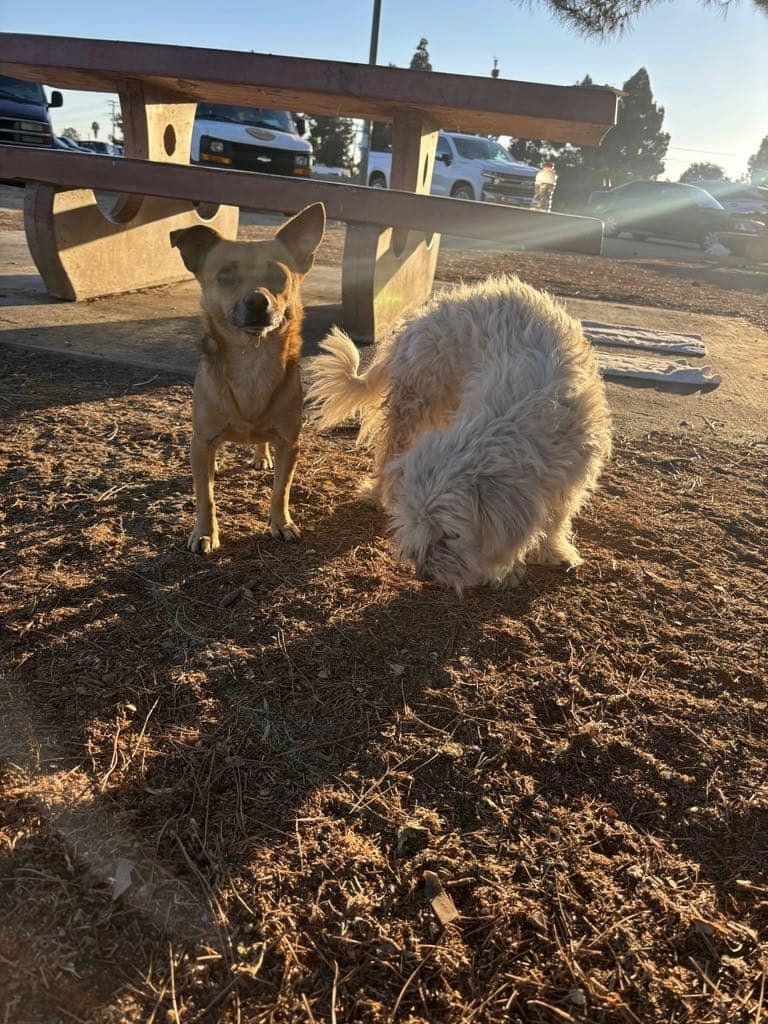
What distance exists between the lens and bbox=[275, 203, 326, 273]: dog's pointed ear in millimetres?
3348

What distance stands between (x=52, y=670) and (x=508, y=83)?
4.97 metres

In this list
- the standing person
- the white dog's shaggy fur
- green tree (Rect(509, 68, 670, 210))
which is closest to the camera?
the white dog's shaggy fur

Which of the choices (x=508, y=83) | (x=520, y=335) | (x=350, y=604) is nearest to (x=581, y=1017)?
(x=350, y=604)

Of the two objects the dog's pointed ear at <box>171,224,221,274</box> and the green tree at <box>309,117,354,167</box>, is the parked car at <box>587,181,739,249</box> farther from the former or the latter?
the green tree at <box>309,117,354,167</box>

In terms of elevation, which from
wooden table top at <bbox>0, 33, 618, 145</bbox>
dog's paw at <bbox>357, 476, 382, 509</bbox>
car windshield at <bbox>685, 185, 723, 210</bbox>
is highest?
wooden table top at <bbox>0, 33, 618, 145</bbox>

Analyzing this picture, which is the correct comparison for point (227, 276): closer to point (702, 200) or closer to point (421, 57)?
point (702, 200)

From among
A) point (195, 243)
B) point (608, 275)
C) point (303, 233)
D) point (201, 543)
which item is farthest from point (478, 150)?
point (201, 543)

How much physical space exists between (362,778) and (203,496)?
1.54 meters

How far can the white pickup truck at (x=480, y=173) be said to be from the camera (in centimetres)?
2148

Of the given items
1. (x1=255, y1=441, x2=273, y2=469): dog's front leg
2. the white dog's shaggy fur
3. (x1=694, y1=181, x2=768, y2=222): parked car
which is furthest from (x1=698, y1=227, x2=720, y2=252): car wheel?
(x1=255, y1=441, x2=273, y2=469): dog's front leg

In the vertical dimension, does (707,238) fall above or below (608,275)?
above

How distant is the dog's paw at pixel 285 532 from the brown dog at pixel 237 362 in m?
0.27

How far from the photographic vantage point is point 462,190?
22.3m

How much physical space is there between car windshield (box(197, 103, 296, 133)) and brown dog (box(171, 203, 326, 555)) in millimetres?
16574
